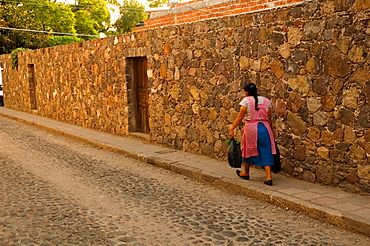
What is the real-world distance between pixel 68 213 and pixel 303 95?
12.3ft

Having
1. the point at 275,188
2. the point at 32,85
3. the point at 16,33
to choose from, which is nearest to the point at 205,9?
the point at 275,188

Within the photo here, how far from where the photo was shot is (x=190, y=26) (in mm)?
9336

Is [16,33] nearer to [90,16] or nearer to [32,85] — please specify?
[32,85]

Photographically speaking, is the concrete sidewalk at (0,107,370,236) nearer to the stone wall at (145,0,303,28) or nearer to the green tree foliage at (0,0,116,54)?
the stone wall at (145,0,303,28)

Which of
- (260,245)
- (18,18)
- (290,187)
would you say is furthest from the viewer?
(18,18)

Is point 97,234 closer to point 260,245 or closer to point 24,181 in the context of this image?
point 260,245

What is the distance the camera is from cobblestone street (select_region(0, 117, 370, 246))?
4.82 m

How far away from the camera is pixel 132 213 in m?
5.73

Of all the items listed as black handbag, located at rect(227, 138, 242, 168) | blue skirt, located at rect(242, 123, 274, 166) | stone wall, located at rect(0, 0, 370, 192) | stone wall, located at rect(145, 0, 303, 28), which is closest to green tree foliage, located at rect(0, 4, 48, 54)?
stone wall, located at rect(0, 0, 370, 192)

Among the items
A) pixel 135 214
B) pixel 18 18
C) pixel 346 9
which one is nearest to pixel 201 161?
pixel 135 214

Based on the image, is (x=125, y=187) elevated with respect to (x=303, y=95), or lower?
lower

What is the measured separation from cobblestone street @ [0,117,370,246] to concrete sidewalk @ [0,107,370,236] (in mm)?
123

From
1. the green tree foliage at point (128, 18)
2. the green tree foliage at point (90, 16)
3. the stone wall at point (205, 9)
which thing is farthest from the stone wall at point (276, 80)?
the green tree foliage at point (128, 18)

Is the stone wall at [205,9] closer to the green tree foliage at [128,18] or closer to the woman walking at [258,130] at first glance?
the woman walking at [258,130]
